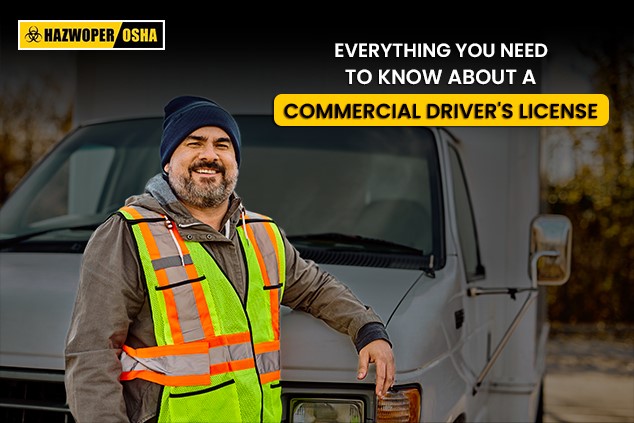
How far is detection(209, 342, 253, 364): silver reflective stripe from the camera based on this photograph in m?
2.67

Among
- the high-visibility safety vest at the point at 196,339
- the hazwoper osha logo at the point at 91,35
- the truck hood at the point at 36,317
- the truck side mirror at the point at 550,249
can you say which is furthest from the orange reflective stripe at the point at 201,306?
the hazwoper osha logo at the point at 91,35

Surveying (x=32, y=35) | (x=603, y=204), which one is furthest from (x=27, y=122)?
(x=32, y=35)

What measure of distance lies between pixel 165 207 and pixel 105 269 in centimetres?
30

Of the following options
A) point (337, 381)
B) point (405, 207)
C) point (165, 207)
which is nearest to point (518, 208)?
point (405, 207)

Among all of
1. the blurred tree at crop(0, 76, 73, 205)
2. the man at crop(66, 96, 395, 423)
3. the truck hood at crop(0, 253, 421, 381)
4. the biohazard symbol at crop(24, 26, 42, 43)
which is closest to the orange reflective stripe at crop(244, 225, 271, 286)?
the man at crop(66, 96, 395, 423)

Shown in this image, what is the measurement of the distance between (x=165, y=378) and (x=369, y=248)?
1.46m

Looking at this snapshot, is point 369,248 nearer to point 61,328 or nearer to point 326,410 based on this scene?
point 326,410

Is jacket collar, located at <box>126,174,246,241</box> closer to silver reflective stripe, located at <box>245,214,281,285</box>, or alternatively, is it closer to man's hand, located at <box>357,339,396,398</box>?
silver reflective stripe, located at <box>245,214,281,285</box>

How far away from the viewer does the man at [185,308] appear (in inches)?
102

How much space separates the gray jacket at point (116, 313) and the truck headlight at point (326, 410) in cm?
23

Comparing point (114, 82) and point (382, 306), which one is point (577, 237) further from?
point (382, 306)

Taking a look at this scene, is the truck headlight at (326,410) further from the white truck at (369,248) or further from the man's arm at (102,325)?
the man's arm at (102,325)

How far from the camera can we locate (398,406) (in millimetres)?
3049

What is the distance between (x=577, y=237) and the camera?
14.2 metres
